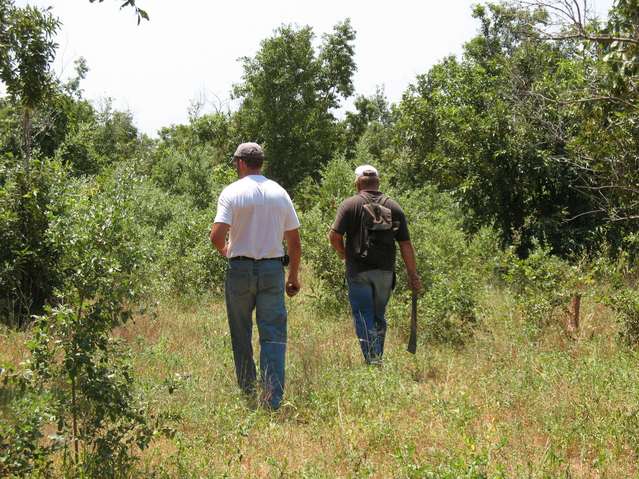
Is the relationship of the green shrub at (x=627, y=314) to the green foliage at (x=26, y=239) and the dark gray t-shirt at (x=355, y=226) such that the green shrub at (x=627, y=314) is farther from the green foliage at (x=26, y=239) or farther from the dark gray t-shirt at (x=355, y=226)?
the green foliage at (x=26, y=239)

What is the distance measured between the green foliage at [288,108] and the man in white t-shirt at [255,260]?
87.4 feet

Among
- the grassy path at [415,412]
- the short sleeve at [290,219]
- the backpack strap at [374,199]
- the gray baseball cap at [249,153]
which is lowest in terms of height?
the grassy path at [415,412]

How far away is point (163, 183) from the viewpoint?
2755cm

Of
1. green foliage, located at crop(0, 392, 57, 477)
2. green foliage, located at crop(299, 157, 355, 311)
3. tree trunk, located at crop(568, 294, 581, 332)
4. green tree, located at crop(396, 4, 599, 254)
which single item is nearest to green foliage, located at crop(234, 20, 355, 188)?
green tree, located at crop(396, 4, 599, 254)

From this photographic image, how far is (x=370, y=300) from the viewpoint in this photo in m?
6.12

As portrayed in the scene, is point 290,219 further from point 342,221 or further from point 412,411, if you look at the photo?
point 412,411

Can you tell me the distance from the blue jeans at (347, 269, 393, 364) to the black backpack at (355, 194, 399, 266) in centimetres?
13

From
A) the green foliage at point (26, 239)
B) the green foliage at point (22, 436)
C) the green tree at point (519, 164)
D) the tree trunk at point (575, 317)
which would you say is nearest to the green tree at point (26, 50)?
the green foliage at point (26, 239)

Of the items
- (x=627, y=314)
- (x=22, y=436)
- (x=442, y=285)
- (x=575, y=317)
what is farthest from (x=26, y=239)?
(x=627, y=314)

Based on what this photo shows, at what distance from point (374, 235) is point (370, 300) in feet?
1.76

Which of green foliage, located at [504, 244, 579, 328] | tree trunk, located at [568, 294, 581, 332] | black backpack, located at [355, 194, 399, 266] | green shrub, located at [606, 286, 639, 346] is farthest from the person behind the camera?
green foliage, located at [504, 244, 579, 328]

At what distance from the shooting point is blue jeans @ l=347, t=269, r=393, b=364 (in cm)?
609

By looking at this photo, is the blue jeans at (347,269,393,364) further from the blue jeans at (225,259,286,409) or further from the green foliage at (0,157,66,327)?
the green foliage at (0,157,66,327)

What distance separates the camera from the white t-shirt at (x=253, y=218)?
521cm
